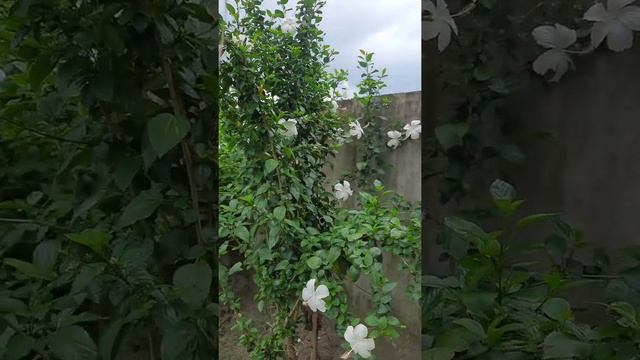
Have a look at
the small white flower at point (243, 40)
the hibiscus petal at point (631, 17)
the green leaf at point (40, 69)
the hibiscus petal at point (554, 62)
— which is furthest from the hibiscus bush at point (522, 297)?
the green leaf at point (40, 69)

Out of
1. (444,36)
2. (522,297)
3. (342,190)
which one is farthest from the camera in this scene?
(342,190)

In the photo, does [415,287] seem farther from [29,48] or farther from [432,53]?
[29,48]

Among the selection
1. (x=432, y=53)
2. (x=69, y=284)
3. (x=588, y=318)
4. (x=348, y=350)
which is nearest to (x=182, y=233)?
(x=69, y=284)

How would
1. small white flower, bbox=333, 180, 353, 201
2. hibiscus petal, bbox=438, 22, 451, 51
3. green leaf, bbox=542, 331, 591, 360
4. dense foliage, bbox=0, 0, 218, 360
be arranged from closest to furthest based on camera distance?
green leaf, bbox=542, 331, 591, 360, dense foliage, bbox=0, 0, 218, 360, hibiscus petal, bbox=438, 22, 451, 51, small white flower, bbox=333, 180, 353, 201

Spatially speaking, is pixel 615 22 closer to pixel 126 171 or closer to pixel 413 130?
pixel 413 130

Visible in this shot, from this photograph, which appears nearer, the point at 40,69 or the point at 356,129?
the point at 40,69

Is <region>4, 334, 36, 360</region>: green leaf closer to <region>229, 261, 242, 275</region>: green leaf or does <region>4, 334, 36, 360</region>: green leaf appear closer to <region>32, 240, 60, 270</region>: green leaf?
<region>32, 240, 60, 270</region>: green leaf

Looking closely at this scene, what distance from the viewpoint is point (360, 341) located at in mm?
1018

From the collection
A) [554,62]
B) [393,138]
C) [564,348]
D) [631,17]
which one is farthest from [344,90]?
[564,348]

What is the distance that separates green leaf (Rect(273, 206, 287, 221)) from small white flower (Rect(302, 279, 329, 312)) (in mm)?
150

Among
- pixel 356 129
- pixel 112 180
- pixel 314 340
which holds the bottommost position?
pixel 314 340

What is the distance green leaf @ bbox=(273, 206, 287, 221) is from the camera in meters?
1.13

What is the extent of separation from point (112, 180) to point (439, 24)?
61 cm

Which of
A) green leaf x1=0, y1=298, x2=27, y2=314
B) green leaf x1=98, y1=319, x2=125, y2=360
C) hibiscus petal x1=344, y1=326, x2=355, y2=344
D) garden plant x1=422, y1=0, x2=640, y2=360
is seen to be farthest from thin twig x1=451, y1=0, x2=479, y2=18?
green leaf x1=0, y1=298, x2=27, y2=314
